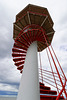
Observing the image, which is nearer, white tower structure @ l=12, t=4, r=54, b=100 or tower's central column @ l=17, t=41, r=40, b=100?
tower's central column @ l=17, t=41, r=40, b=100

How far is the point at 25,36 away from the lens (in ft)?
25.9

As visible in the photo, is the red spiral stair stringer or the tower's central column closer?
the tower's central column

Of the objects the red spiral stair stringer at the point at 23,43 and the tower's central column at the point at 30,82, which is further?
the red spiral stair stringer at the point at 23,43

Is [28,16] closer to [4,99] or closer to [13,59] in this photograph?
[13,59]

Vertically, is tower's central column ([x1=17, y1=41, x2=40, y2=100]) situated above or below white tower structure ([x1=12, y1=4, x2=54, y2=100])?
below

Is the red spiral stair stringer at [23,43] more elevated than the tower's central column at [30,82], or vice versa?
the red spiral stair stringer at [23,43]

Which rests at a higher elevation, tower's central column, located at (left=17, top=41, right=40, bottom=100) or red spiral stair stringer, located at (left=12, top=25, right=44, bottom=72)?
red spiral stair stringer, located at (left=12, top=25, right=44, bottom=72)

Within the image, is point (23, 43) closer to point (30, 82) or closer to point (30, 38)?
point (30, 38)

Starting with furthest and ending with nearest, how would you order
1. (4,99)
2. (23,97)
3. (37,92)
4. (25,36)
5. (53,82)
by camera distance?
(4,99) < (25,36) < (53,82) < (37,92) < (23,97)

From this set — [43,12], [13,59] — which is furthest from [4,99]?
[43,12]

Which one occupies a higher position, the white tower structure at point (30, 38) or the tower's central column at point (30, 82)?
the white tower structure at point (30, 38)

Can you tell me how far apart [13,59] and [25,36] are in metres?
2.88

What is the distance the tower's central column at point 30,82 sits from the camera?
17.3 feet

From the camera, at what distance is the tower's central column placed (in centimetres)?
527
